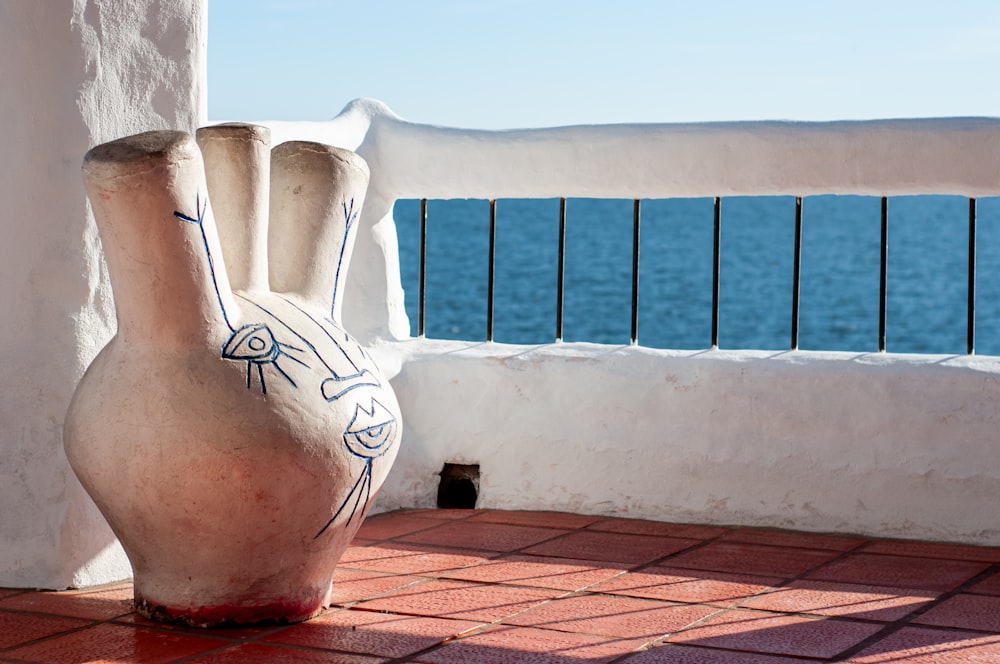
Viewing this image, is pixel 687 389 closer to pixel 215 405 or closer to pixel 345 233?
pixel 345 233

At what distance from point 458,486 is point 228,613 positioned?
175 centimetres

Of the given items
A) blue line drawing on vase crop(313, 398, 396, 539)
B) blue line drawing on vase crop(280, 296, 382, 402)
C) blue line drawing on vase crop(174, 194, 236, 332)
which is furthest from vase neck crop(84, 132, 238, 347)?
blue line drawing on vase crop(313, 398, 396, 539)

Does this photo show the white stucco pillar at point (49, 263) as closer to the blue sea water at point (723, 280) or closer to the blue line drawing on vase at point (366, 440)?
the blue line drawing on vase at point (366, 440)

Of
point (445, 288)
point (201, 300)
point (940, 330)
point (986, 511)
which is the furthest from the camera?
point (445, 288)

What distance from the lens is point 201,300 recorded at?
307 cm

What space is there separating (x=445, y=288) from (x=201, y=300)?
148 feet

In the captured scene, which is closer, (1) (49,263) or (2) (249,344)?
(2) (249,344)

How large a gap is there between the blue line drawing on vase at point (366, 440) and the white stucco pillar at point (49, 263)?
834 mm

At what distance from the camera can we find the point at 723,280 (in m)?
50.2

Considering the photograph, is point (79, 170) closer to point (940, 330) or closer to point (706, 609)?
point (706, 609)

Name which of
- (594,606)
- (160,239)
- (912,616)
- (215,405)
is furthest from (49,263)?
(912,616)

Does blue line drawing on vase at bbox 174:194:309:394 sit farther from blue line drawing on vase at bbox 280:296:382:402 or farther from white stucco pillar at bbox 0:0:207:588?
white stucco pillar at bbox 0:0:207:588

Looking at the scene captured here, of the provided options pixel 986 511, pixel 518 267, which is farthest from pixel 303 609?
pixel 518 267

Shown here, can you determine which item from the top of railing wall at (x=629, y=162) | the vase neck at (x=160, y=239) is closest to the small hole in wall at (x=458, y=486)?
the top of railing wall at (x=629, y=162)
